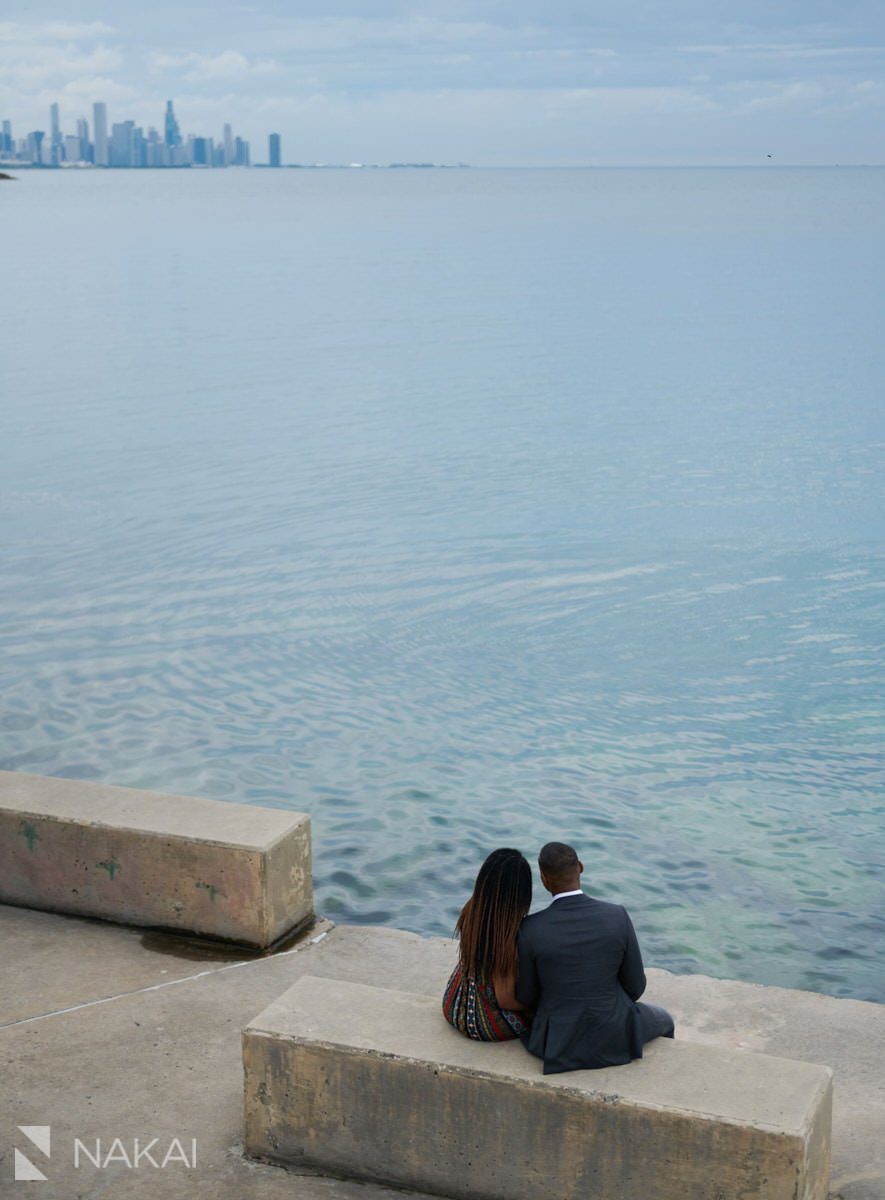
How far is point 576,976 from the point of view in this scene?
215 inches

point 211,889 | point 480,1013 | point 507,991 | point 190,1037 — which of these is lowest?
point 190,1037

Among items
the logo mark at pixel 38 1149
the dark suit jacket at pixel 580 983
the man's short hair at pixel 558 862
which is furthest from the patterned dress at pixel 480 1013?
the logo mark at pixel 38 1149

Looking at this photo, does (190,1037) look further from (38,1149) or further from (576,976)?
(576,976)

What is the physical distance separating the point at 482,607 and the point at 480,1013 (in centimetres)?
1244

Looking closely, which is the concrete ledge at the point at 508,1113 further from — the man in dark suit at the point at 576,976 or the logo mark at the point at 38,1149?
the logo mark at the point at 38,1149

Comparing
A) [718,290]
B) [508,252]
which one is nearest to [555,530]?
[718,290]

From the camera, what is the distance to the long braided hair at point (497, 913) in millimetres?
5445

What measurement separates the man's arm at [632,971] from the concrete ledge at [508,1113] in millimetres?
254

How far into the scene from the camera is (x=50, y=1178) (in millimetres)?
5789

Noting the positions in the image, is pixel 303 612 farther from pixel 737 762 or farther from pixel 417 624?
pixel 737 762

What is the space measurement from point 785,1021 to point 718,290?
5885 centimetres

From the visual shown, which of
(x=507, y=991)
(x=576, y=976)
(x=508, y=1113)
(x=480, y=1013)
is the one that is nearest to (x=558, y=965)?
(x=576, y=976)

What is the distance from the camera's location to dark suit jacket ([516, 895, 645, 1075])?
540 cm

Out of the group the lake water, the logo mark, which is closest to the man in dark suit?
the logo mark
